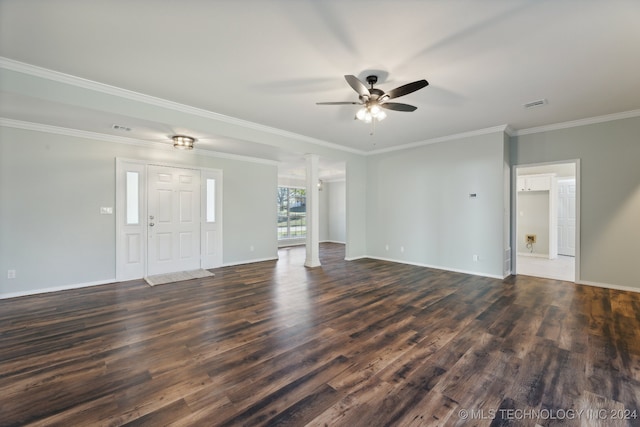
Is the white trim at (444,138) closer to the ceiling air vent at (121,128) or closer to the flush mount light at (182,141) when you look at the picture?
the flush mount light at (182,141)

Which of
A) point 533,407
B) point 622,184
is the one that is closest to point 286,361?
point 533,407

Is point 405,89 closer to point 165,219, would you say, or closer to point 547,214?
point 165,219

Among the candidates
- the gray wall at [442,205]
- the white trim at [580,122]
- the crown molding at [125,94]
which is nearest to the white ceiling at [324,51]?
the crown molding at [125,94]

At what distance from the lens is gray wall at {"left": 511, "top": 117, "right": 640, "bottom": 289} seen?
4312 mm

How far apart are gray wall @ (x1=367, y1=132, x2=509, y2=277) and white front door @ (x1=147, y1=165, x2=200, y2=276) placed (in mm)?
4367

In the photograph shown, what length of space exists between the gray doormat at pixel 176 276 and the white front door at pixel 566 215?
9575 mm

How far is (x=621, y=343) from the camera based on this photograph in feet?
8.57

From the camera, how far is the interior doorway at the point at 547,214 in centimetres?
731

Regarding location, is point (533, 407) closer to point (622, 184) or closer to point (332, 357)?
point (332, 357)

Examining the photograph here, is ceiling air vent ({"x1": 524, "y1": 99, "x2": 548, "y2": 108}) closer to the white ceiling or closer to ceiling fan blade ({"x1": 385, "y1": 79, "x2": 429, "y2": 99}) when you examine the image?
the white ceiling

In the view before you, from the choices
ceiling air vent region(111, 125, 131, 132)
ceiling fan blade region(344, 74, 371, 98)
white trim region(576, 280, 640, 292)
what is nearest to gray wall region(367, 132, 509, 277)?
white trim region(576, 280, 640, 292)

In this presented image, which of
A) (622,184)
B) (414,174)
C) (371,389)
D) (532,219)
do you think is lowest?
(371,389)

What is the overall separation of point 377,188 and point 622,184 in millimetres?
4403

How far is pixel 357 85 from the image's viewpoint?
2.72 metres
